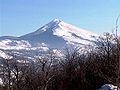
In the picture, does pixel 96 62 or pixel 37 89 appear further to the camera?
pixel 96 62

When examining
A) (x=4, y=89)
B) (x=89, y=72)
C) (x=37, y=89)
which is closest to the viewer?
(x=37, y=89)

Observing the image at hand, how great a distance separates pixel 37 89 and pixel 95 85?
778cm

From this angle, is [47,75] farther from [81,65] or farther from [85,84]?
[81,65]

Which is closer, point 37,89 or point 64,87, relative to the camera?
point 37,89

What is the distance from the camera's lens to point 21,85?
51.8 meters

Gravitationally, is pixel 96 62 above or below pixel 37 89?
above

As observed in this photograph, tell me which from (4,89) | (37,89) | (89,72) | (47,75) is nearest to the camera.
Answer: (47,75)

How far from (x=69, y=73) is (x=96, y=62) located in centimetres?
438

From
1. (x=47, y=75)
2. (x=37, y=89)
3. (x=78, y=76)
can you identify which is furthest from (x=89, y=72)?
(x=47, y=75)

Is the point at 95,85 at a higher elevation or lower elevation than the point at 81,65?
lower

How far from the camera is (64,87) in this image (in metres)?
51.7

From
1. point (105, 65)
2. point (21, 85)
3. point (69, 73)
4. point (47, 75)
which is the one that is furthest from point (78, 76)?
point (47, 75)

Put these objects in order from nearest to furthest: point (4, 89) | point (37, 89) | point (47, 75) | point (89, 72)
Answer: point (47, 75) < point (37, 89) < point (89, 72) < point (4, 89)

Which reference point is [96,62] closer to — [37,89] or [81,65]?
[81,65]
